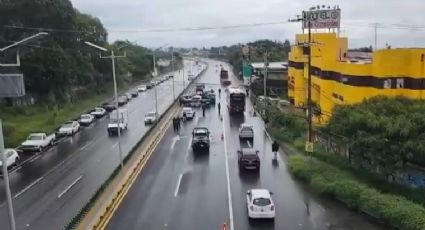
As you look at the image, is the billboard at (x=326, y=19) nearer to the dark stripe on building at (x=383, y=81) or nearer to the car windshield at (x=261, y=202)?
the dark stripe on building at (x=383, y=81)

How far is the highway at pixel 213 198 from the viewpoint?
2425 cm

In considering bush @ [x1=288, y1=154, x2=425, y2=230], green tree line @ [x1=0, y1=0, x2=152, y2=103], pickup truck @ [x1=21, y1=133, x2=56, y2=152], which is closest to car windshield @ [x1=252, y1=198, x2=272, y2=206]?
bush @ [x1=288, y1=154, x2=425, y2=230]

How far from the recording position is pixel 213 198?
28.6 meters

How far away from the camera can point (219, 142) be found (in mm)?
46750

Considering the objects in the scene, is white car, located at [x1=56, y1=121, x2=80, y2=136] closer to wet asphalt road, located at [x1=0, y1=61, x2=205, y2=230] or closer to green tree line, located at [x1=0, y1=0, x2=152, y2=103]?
wet asphalt road, located at [x1=0, y1=61, x2=205, y2=230]

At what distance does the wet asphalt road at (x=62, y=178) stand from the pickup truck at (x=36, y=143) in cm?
72

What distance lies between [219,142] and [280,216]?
21642 millimetres

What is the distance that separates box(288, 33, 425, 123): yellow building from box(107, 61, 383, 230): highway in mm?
10793

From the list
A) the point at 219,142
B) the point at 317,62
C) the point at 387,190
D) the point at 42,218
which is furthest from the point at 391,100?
the point at 317,62

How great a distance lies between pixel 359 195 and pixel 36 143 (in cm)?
2832

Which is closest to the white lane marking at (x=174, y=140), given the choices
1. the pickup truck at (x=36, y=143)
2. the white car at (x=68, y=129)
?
the pickup truck at (x=36, y=143)

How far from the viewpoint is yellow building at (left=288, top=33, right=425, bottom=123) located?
4319cm

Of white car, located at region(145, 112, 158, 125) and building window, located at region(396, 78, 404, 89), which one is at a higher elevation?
building window, located at region(396, 78, 404, 89)

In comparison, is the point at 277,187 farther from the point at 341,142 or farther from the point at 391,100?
the point at 391,100
